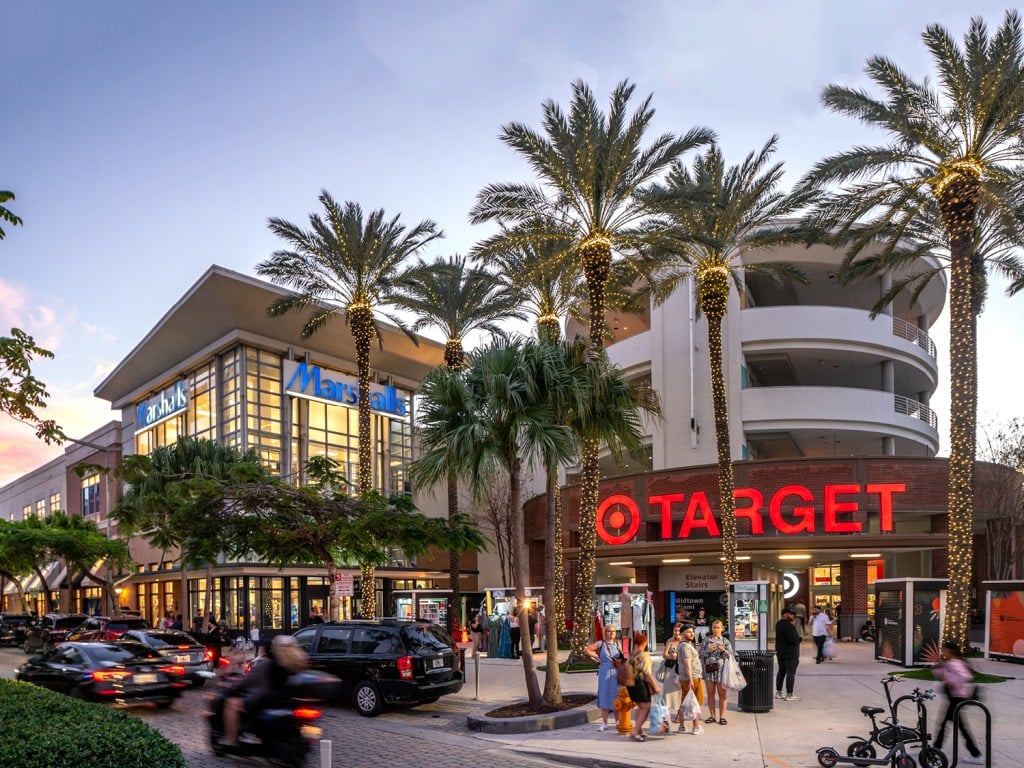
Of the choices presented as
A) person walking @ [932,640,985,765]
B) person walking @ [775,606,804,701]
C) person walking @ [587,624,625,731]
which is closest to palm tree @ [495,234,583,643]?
person walking @ [775,606,804,701]

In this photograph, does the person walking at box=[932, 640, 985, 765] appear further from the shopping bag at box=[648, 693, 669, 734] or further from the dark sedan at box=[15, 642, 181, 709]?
the dark sedan at box=[15, 642, 181, 709]

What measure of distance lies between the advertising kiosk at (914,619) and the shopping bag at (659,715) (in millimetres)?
13000

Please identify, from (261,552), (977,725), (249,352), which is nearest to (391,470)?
(249,352)


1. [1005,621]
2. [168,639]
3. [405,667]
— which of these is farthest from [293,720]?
[1005,621]

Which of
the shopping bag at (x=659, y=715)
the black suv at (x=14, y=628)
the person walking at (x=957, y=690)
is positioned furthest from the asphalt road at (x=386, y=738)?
the black suv at (x=14, y=628)

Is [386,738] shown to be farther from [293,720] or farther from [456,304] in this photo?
[456,304]

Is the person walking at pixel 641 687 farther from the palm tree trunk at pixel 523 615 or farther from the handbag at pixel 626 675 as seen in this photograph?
the palm tree trunk at pixel 523 615

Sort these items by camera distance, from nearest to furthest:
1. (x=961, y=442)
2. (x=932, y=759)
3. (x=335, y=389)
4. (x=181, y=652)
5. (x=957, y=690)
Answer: (x=932, y=759) < (x=957, y=690) < (x=181, y=652) < (x=961, y=442) < (x=335, y=389)

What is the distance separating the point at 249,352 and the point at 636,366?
64.1 ft

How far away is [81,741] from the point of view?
312 inches

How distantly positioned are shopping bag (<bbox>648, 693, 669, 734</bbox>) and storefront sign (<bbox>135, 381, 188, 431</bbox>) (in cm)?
4184

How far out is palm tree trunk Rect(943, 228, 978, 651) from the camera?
2205cm

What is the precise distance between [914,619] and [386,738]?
16.6 m

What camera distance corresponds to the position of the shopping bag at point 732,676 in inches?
603
